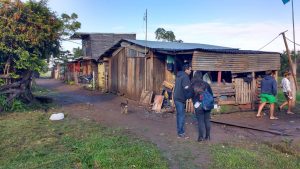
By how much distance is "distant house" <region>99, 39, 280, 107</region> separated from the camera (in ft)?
44.5

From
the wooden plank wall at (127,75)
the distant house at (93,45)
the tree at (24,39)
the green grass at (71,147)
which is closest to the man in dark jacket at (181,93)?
the green grass at (71,147)

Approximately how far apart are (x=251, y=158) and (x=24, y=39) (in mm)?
10027

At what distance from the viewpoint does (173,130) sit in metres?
9.95

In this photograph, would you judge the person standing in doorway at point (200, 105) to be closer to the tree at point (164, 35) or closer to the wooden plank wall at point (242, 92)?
the wooden plank wall at point (242, 92)

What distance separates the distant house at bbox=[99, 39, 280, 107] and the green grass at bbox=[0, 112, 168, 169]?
544 centimetres

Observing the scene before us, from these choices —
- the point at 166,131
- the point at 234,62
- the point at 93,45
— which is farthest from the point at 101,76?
the point at 166,131

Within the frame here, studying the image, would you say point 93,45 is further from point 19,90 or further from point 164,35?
point 19,90

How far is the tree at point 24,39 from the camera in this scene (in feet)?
41.2

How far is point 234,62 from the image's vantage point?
14.2m

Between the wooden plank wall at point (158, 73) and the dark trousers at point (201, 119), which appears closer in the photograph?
the dark trousers at point (201, 119)

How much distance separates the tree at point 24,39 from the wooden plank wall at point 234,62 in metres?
6.20

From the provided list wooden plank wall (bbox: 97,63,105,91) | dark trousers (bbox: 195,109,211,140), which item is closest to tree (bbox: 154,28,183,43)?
wooden plank wall (bbox: 97,63,105,91)

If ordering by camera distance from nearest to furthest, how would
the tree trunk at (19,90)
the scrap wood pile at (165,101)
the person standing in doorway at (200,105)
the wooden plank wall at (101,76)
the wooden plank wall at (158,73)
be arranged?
the person standing in doorway at (200,105), the tree trunk at (19,90), the scrap wood pile at (165,101), the wooden plank wall at (158,73), the wooden plank wall at (101,76)

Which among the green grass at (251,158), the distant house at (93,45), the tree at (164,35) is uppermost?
the tree at (164,35)
